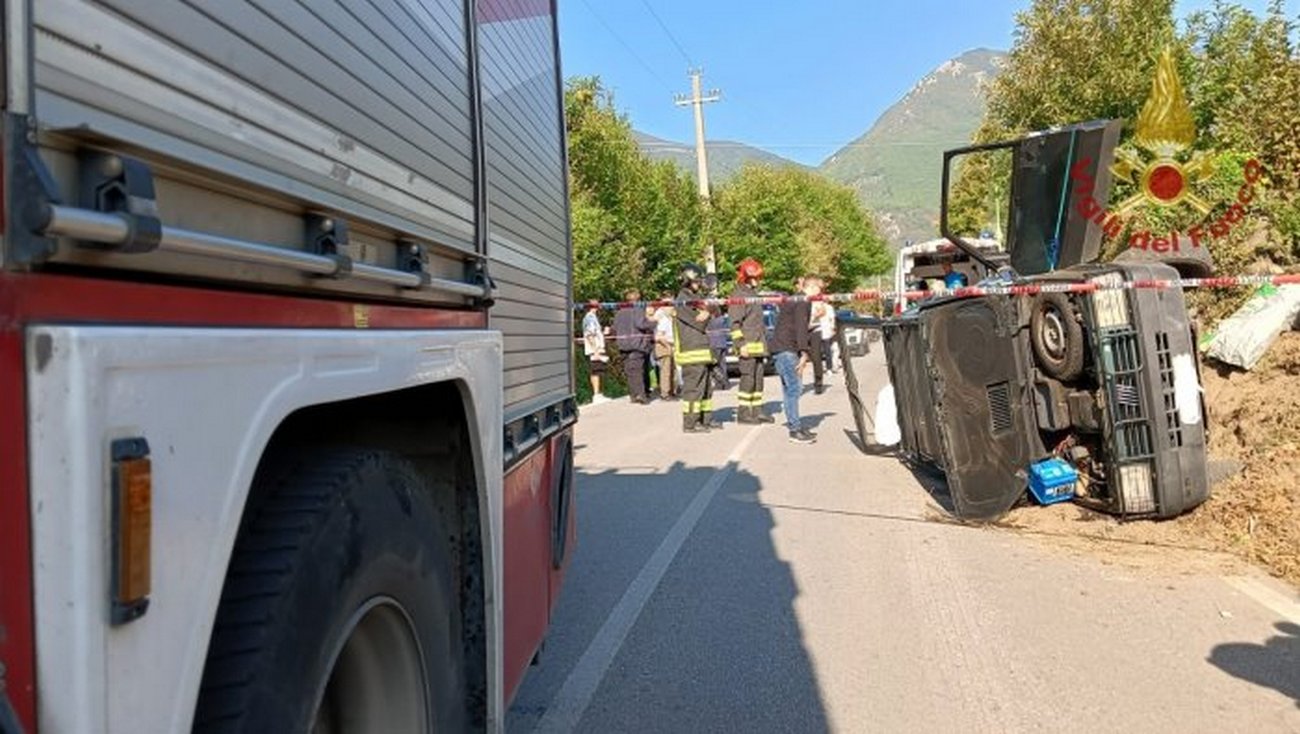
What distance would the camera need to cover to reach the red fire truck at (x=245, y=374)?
1031 millimetres

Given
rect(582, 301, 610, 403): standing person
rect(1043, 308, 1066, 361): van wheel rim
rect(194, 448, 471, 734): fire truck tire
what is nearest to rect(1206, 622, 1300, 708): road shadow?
rect(1043, 308, 1066, 361): van wheel rim

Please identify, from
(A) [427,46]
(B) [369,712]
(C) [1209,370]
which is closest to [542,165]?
(A) [427,46]

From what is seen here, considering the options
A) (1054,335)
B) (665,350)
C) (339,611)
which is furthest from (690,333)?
(339,611)

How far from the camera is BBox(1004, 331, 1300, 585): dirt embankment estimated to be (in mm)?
5844

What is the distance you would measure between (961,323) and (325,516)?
232 inches

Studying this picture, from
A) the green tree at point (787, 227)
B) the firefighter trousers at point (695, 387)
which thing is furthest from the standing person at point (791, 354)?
the green tree at point (787, 227)

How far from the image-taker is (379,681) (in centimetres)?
205

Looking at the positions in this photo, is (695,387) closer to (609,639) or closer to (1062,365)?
(1062,365)

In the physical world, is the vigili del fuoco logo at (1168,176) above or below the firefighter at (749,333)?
above

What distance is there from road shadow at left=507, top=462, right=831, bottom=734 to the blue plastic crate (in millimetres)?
1787

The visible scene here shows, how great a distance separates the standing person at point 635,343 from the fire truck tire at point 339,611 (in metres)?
15.2

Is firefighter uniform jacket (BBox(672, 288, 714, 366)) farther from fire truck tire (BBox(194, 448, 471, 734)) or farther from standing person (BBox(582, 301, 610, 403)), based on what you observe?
fire truck tire (BBox(194, 448, 471, 734))

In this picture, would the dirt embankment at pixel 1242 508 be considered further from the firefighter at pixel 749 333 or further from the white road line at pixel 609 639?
the firefighter at pixel 749 333

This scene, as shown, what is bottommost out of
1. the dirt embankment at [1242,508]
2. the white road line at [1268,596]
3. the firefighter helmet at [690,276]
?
the white road line at [1268,596]
